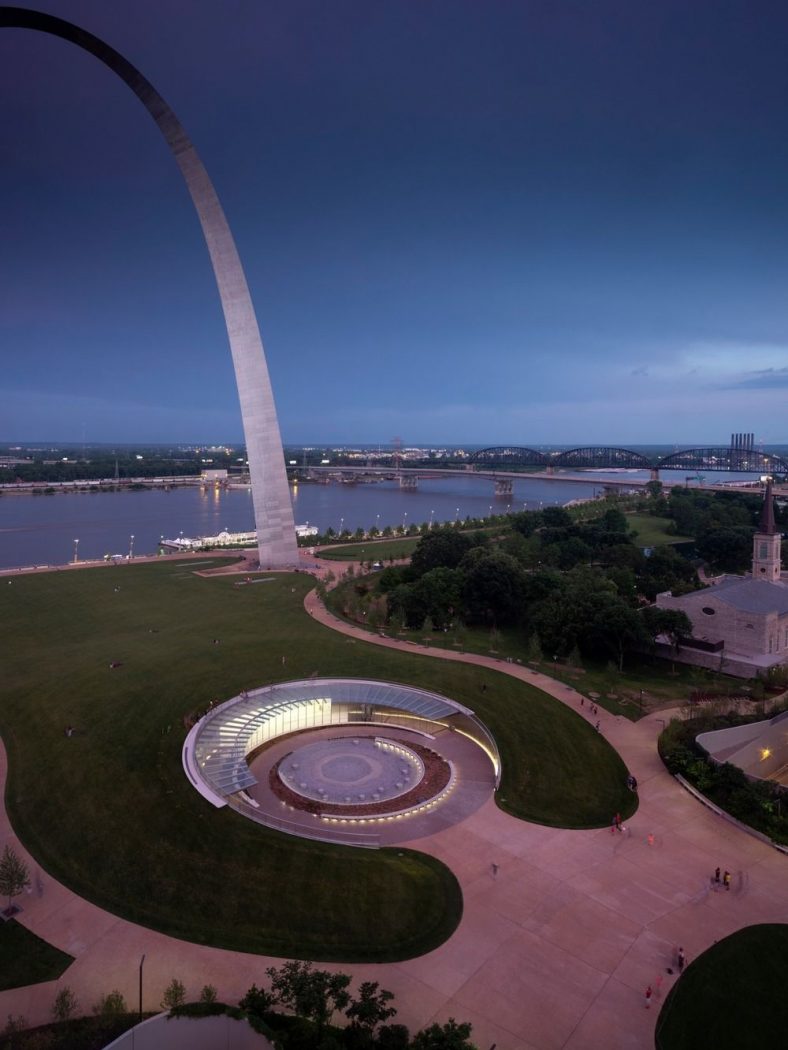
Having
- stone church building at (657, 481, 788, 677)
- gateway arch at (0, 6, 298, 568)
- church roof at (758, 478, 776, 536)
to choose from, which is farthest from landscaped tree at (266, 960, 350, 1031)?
church roof at (758, 478, 776, 536)

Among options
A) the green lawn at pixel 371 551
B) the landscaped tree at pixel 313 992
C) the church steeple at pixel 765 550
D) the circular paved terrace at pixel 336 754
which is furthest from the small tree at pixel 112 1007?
the green lawn at pixel 371 551

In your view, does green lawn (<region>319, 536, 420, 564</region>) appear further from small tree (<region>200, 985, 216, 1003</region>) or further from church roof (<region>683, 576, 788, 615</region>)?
small tree (<region>200, 985, 216, 1003</region>)

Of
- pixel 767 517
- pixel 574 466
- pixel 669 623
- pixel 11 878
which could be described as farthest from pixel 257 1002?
pixel 574 466

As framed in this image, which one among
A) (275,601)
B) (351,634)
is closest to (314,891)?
(351,634)

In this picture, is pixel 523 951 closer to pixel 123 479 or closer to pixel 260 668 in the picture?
pixel 260 668

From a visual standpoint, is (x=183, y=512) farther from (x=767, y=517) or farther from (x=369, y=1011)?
(x=369, y=1011)

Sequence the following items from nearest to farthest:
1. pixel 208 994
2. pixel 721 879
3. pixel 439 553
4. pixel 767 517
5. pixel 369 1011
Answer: pixel 369 1011
pixel 208 994
pixel 721 879
pixel 767 517
pixel 439 553

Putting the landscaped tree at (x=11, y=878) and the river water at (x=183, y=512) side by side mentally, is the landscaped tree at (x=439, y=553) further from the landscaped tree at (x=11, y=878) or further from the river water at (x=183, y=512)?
the landscaped tree at (x=11, y=878)
